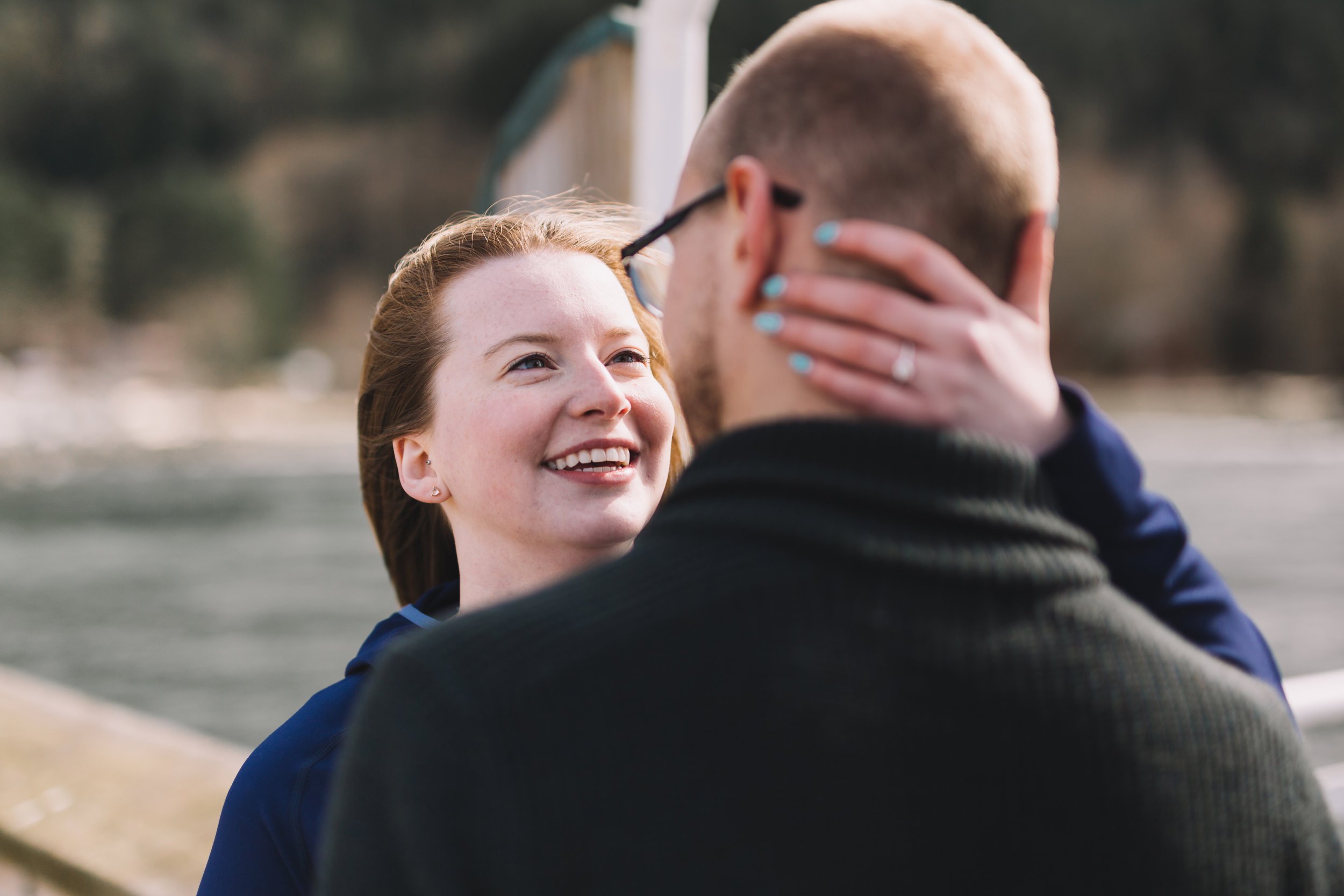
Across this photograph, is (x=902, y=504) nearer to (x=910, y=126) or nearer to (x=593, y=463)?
(x=910, y=126)

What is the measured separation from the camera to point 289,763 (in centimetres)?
130

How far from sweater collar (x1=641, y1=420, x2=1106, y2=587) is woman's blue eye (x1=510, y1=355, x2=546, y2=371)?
866mm

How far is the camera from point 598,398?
1516 millimetres

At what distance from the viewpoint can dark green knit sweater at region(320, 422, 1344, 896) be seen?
25.4 inches

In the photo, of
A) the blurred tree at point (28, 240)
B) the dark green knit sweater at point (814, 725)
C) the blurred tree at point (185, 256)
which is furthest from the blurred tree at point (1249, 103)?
the dark green knit sweater at point (814, 725)

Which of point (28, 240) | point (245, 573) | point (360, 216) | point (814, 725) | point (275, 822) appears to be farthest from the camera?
point (360, 216)

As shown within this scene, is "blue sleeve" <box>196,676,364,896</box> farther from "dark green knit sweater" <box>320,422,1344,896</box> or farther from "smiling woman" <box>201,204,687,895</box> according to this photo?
"dark green knit sweater" <box>320,422,1344,896</box>

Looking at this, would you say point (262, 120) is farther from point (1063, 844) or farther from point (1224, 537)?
point (1063, 844)

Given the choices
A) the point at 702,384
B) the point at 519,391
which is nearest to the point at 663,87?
the point at 519,391

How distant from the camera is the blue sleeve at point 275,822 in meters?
1.27

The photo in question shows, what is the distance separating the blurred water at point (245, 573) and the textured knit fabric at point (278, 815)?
6017 millimetres

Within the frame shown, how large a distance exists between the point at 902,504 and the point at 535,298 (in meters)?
0.99

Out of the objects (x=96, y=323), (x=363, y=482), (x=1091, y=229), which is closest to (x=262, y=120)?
(x=96, y=323)

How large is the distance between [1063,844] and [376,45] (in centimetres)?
5343
